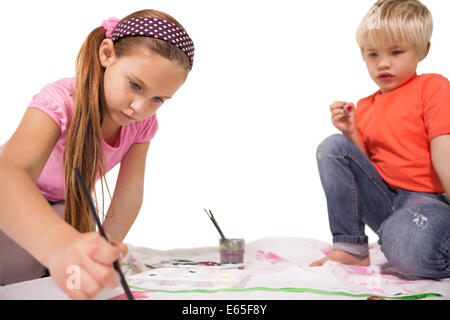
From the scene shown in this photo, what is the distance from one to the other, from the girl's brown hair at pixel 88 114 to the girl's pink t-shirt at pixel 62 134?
3 centimetres

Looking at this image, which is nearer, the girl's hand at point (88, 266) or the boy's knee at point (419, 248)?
the girl's hand at point (88, 266)

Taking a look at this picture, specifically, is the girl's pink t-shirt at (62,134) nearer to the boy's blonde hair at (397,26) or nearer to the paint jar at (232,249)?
the paint jar at (232,249)

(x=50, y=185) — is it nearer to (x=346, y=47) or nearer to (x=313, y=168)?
(x=313, y=168)


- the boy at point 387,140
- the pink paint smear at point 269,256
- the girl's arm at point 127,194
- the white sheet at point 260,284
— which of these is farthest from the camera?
the pink paint smear at point 269,256

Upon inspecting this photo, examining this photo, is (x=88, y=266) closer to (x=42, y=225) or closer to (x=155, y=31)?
(x=42, y=225)

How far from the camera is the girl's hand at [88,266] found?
1.93 feet

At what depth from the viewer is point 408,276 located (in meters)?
1.17

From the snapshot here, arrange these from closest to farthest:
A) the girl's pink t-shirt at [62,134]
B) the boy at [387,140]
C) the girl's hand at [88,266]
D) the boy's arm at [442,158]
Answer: the girl's hand at [88,266] < the girl's pink t-shirt at [62,134] < the boy's arm at [442,158] < the boy at [387,140]

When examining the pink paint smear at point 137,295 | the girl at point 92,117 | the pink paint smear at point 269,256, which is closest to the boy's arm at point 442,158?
the pink paint smear at point 269,256

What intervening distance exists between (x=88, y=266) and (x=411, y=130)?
102cm

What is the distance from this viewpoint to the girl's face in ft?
3.64

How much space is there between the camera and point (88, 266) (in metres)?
0.59
